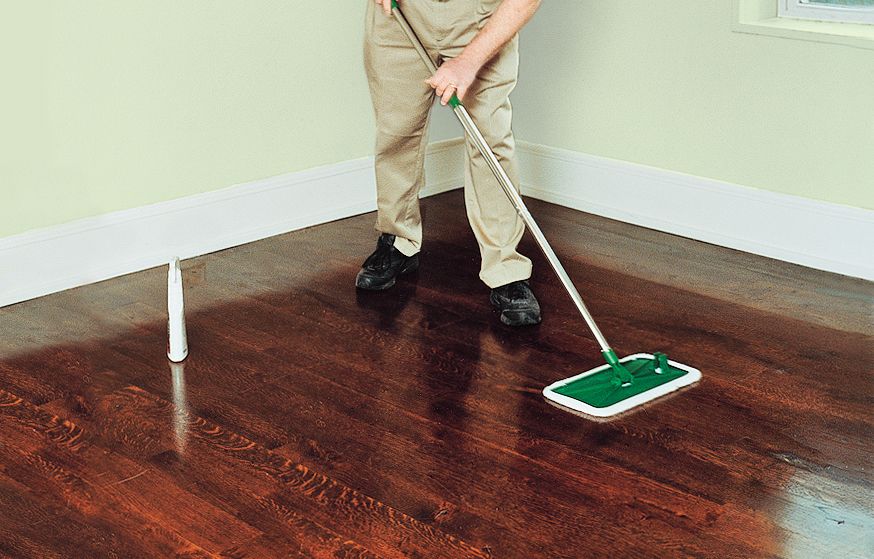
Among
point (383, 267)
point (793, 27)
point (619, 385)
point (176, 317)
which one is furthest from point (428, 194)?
point (619, 385)

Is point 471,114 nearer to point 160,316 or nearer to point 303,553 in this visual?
point 160,316

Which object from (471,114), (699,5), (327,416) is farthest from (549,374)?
(699,5)

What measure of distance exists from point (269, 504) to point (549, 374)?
787mm

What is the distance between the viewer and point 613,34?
3578mm

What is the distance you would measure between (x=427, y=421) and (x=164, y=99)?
4.57ft

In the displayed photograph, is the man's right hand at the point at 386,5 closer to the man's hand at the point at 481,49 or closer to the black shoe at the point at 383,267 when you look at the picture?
the man's hand at the point at 481,49

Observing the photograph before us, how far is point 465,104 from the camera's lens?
279 centimetres

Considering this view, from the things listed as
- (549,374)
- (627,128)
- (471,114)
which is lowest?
(549,374)

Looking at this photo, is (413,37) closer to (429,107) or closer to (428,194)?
(429,107)

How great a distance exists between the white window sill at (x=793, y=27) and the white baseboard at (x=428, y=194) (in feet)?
1.46

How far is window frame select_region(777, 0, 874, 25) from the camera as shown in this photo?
123 inches

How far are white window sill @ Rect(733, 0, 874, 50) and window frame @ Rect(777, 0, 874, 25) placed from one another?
12mm

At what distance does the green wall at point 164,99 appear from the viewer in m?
2.88

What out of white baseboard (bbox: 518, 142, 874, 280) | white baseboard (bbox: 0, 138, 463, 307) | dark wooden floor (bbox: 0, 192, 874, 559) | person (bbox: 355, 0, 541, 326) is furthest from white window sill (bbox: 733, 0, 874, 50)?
white baseboard (bbox: 0, 138, 463, 307)
